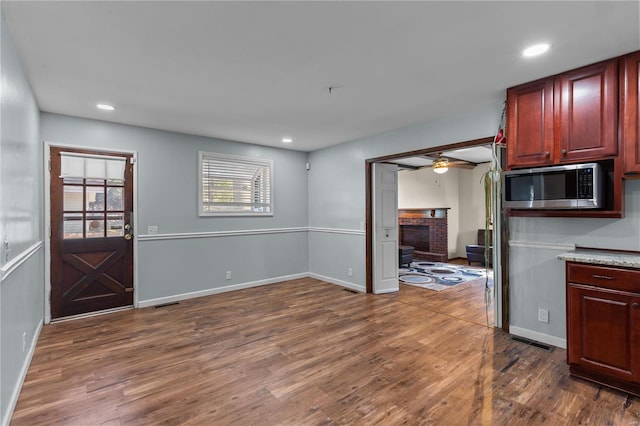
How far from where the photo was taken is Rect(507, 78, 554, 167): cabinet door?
276cm

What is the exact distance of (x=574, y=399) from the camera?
85.7 inches

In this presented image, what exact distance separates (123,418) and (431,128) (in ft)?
13.6

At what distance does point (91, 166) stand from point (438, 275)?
598 cm

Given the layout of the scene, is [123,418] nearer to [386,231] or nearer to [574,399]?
[574,399]

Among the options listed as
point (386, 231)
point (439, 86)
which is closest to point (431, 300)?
point (386, 231)

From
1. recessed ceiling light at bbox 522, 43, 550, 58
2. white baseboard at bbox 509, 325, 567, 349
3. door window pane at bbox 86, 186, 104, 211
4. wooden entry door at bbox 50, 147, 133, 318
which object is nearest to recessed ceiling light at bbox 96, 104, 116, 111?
wooden entry door at bbox 50, 147, 133, 318

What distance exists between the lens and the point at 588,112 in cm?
255

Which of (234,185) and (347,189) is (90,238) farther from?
(347,189)

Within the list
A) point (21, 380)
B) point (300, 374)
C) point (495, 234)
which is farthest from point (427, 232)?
point (21, 380)

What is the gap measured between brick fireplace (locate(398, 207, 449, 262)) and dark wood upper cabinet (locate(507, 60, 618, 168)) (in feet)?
17.2

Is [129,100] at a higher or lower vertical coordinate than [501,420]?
higher

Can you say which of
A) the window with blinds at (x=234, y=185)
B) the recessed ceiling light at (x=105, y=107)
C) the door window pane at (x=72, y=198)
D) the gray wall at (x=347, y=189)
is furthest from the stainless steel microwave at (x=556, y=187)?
the door window pane at (x=72, y=198)

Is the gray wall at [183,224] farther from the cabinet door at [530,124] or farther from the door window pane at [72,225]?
the cabinet door at [530,124]

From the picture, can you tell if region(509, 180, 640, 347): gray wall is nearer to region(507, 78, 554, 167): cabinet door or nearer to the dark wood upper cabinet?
the dark wood upper cabinet
